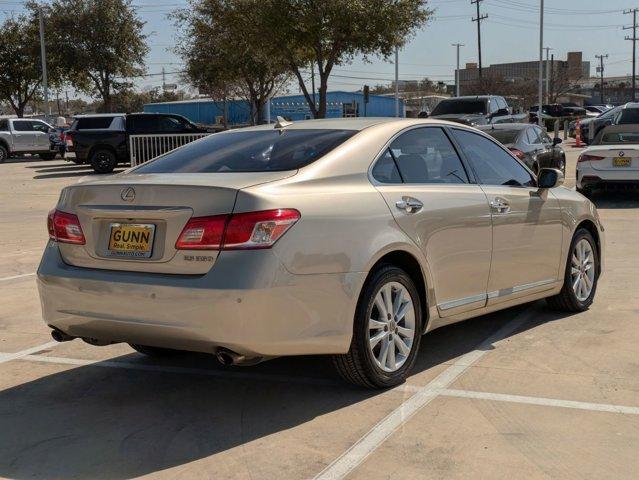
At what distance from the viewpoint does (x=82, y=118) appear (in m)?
26.5

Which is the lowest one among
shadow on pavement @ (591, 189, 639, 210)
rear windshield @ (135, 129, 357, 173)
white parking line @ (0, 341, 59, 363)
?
shadow on pavement @ (591, 189, 639, 210)

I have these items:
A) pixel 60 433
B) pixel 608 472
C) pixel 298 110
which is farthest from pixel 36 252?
pixel 298 110

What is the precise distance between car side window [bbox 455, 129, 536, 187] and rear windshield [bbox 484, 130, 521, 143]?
31.3 ft

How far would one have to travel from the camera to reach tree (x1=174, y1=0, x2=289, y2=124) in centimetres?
2892

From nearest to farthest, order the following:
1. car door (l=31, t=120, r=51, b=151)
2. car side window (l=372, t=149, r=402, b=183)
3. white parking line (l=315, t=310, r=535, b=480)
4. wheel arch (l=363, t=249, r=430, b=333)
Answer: white parking line (l=315, t=310, r=535, b=480), wheel arch (l=363, t=249, r=430, b=333), car side window (l=372, t=149, r=402, b=183), car door (l=31, t=120, r=51, b=151)

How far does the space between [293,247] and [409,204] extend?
104 centimetres

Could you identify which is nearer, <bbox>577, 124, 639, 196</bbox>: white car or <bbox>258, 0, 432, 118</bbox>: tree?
<bbox>577, 124, 639, 196</bbox>: white car

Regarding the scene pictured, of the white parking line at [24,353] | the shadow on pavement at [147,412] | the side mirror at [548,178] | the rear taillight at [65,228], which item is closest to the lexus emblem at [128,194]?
the rear taillight at [65,228]

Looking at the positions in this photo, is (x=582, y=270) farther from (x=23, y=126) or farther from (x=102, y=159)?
(x=23, y=126)

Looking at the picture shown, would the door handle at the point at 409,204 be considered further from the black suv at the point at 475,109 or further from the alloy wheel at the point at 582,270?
the black suv at the point at 475,109

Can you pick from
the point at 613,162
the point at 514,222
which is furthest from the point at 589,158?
the point at 514,222

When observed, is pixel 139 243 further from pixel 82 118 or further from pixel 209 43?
pixel 209 43

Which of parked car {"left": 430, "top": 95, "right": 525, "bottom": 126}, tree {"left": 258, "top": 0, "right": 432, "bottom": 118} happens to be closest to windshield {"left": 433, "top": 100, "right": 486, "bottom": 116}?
parked car {"left": 430, "top": 95, "right": 525, "bottom": 126}

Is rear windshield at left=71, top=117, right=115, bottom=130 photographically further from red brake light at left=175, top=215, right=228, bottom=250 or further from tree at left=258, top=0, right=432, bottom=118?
red brake light at left=175, top=215, right=228, bottom=250
